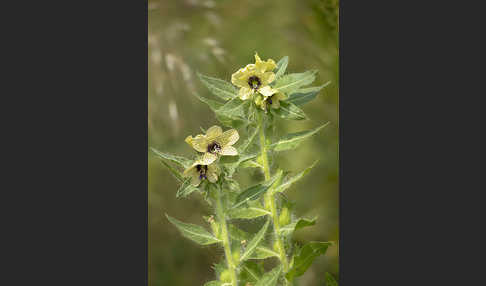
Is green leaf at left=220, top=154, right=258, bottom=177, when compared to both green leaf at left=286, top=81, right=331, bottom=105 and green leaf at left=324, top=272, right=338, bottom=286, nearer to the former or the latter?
green leaf at left=286, top=81, right=331, bottom=105

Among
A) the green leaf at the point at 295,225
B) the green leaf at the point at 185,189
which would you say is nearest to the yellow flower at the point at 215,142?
the green leaf at the point at 185,189

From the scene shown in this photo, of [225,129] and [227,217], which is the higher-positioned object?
[225,129]

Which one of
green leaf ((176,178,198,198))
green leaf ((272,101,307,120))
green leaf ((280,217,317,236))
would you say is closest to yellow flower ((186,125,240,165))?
green leaf ((176,178,198,198))

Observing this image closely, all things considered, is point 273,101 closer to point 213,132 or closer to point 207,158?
point 213,132

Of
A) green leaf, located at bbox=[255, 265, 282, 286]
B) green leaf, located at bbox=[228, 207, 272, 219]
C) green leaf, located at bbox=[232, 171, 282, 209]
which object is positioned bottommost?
green leaf, located at bbox=[255, 265, 282, 286]

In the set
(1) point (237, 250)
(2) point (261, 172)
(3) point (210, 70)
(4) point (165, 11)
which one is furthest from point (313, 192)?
(4) point (165, 11)

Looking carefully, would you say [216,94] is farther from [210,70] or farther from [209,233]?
[209,233]
